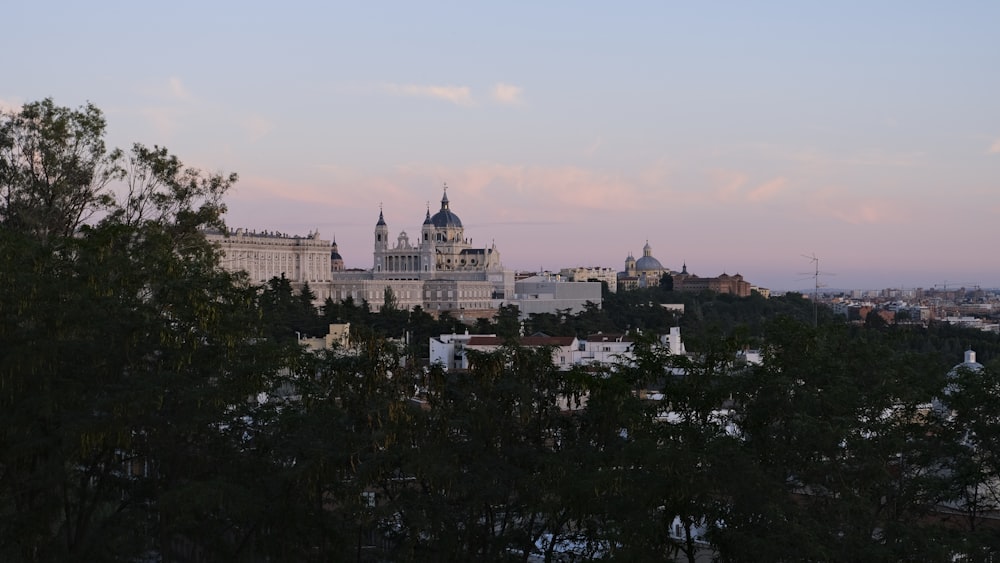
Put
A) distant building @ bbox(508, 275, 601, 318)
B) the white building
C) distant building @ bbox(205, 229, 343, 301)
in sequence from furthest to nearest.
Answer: distant building @ bbox(508, 275, 601, 318) → distant building @ bbox(205, 229, 343, 301) → the white building

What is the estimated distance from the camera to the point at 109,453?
61.8ft

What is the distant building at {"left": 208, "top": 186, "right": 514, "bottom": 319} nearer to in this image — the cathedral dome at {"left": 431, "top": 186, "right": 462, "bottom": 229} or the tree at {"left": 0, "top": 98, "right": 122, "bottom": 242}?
the cathedral dome at {"left": 431, "top": 186, "right": 462, "bottom": 229}

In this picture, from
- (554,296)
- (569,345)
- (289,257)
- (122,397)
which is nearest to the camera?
(122,397)

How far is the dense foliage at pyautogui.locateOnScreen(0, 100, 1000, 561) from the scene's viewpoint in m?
18.3

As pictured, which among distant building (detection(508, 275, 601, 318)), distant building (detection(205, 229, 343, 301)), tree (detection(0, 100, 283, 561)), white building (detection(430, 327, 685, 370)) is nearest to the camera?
tree (detection(0, 100, 283, 561))

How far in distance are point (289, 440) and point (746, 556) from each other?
6.52 meters

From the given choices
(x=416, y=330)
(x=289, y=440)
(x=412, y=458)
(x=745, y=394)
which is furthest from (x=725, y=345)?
(x=416, y=330)

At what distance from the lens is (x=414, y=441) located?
2045 centimetres

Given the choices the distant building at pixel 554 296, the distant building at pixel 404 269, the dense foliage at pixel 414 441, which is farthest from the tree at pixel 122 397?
the distant building at pixel 554 296

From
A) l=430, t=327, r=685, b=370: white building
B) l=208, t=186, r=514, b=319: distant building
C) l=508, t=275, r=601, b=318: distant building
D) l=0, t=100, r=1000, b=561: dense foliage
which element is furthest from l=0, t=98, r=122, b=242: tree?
l=508, t=275, r=601, b=318: distant building

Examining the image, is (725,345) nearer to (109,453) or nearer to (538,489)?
(538,489)

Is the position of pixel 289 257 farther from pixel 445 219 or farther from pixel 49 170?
pixel 49 170

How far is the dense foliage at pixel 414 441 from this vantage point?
18.3m

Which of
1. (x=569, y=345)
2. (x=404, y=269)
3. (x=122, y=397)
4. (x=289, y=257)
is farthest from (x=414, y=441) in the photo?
(x=404, y=269)
